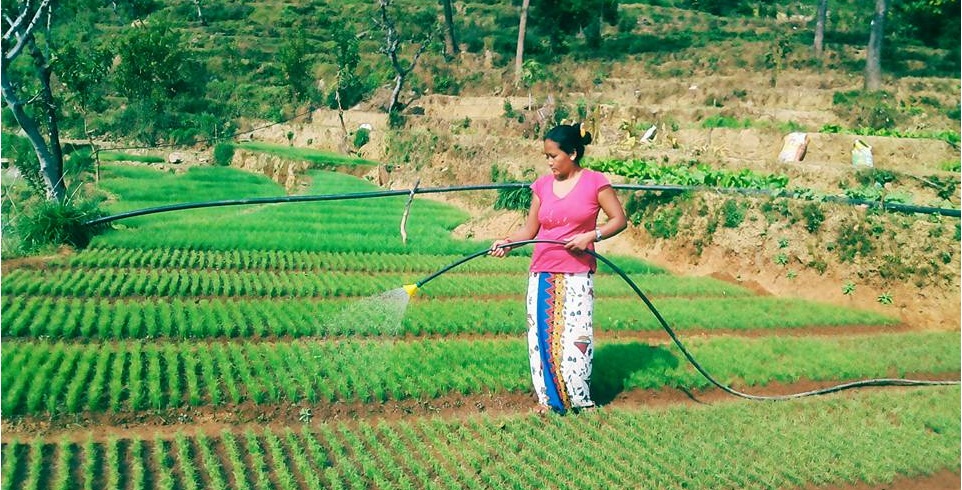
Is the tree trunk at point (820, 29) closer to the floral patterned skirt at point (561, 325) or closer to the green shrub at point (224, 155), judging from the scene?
the green shrub at point (224, 155)

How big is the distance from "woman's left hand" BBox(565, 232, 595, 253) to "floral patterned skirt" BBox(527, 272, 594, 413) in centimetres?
26

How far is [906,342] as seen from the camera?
9.42 metres

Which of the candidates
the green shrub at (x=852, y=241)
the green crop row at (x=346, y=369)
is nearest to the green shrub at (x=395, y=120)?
the green shrub at (x=852, y=241)

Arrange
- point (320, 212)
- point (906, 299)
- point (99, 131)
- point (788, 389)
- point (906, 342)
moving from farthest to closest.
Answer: point (99, 131), point (320, 212), point (906, 299), point (906, 342), point (788, 389)

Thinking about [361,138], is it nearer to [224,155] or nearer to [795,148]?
[224,155]

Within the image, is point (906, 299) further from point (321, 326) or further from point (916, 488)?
point (321, 326)

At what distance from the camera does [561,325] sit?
5.81 m

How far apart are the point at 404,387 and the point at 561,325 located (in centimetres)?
165

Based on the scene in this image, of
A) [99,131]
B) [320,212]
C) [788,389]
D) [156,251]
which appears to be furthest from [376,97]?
[788,389]

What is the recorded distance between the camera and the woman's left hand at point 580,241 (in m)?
5.58

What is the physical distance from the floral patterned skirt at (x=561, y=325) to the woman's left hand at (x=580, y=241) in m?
0.26

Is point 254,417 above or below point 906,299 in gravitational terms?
above

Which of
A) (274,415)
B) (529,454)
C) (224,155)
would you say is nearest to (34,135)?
(274,415)

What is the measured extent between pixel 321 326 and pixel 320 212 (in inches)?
351
